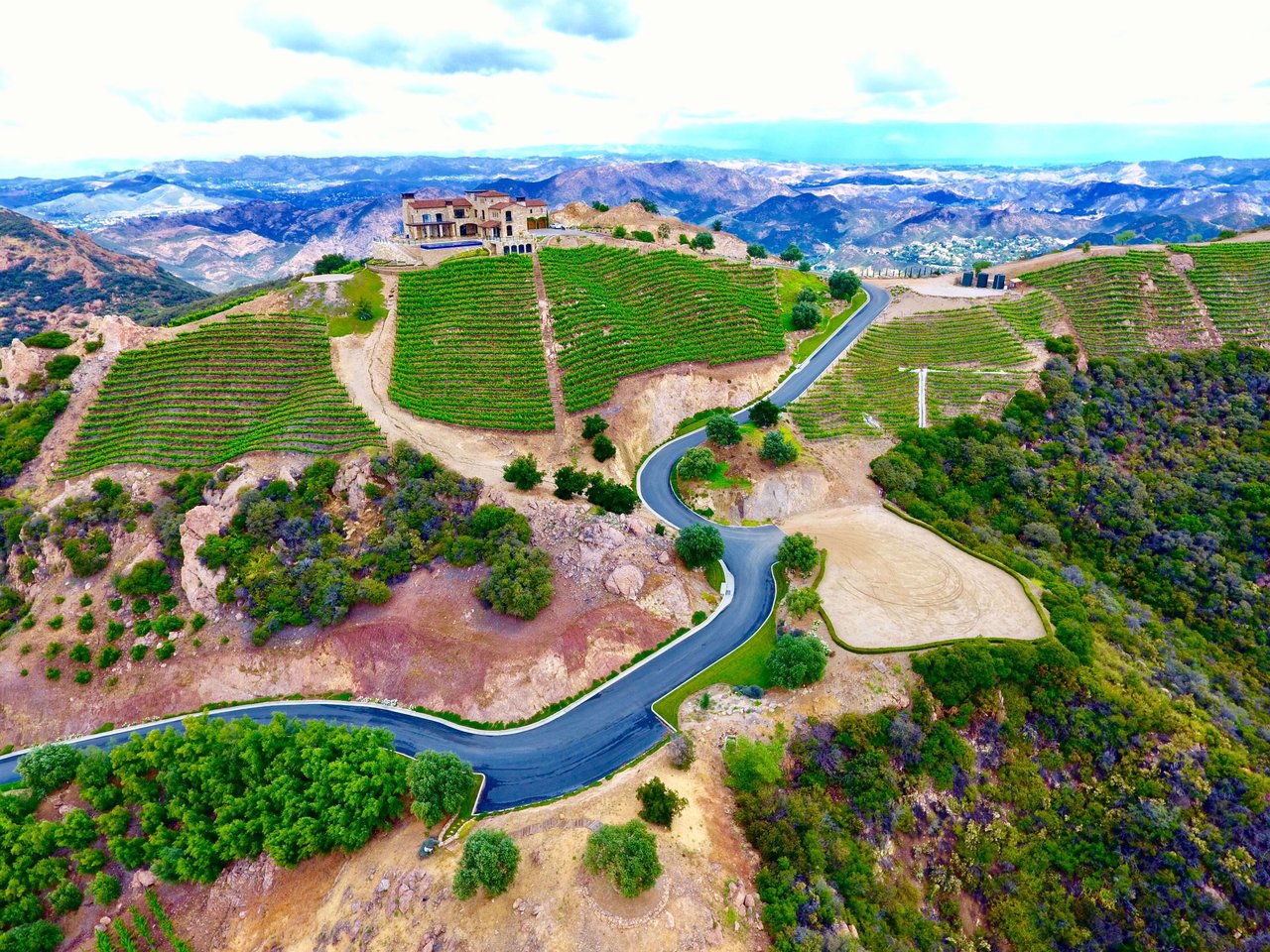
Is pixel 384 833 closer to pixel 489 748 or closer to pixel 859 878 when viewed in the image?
pixel 489 748

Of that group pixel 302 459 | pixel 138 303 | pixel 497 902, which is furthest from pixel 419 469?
pixel 138 303

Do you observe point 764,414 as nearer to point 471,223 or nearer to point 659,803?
point 659,803

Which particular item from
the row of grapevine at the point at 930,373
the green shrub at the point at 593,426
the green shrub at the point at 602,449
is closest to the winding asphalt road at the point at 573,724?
the green shrub at the point at 602,449

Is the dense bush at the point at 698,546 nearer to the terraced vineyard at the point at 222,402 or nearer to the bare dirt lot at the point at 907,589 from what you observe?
the bare dirt lot at the point at 907,589

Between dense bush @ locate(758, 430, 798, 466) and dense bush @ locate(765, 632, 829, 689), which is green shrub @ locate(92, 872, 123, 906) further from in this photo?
dense bush @ locate(758, 430, 798, 466)

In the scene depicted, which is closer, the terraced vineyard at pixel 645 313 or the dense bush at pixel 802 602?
the dense bush at pixel 802 602

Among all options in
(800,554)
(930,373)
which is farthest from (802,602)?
(930,373)

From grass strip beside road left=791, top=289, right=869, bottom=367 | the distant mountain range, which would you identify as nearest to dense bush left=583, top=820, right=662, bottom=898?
grass strip beside road left=791, top=289, right=869, bottom=367
